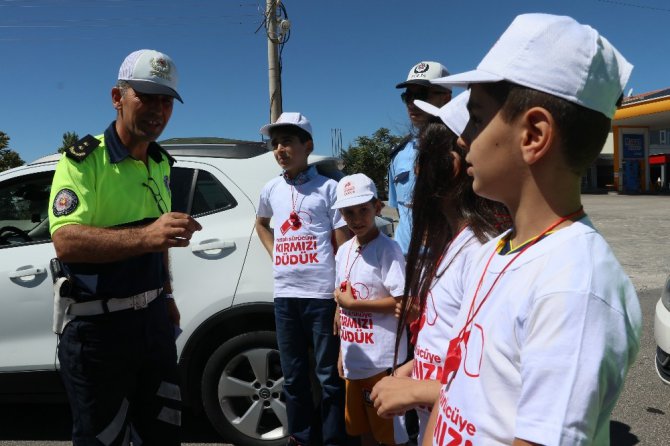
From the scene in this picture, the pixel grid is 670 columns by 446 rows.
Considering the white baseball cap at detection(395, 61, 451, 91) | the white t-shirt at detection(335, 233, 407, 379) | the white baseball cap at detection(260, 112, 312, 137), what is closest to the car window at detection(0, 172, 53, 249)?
the white baseball cap at detection(260, 112, 312, 137)

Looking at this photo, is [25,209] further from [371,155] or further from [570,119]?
[371,155]

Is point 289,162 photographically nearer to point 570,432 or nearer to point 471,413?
point 471,413

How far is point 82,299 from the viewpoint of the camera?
6.59 ft

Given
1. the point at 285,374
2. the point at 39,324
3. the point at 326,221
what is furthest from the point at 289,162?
the point at 39,324

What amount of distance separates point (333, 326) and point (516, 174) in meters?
2.07

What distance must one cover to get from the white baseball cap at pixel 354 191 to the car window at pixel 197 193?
30.7 inches

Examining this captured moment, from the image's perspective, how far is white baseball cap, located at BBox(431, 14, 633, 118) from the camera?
0.82 m

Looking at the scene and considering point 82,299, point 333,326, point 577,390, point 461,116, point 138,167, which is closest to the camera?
point 577,390

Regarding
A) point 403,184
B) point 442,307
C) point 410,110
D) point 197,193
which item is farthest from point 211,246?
point 442,307

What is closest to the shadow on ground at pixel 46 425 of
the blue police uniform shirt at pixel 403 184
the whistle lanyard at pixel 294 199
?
the whistle lanyard at pixel 294 199

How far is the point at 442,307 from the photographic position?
1.54m

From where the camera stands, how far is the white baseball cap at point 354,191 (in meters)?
2.63

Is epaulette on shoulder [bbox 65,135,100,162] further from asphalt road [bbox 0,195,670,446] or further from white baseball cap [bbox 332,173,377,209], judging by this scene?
asphalt road [bbox 0,195,670,446]

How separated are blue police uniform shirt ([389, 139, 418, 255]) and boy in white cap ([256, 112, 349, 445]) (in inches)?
12.9
